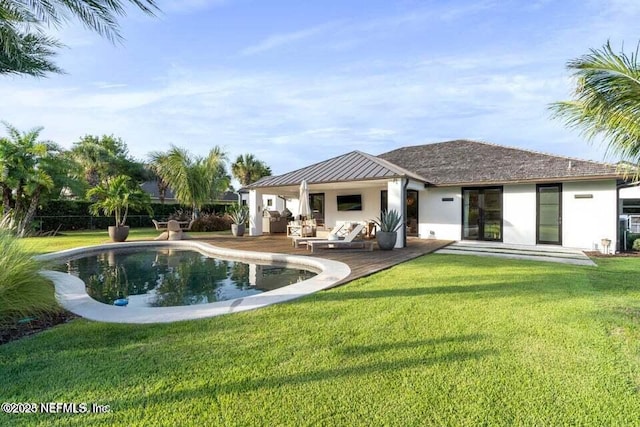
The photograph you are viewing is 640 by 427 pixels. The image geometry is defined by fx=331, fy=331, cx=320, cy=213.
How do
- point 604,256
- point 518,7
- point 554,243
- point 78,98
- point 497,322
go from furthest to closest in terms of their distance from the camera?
point 554,243
point 78,98
point 604,256
point 518,7
point 497,322

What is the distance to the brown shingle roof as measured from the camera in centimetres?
1380

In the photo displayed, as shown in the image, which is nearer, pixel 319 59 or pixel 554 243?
pixel 554 243

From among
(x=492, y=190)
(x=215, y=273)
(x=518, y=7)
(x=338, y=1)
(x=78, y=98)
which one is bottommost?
(x=215, y=273)

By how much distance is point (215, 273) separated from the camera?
992 centimetres

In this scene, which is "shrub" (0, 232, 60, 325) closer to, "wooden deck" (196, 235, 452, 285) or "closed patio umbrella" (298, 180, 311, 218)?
"wooden deck" (196, 235, 452, 285)

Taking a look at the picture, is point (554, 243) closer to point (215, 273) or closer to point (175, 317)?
point (215, 273)

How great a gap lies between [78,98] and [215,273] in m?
9.52

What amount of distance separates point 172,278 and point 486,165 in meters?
15.4

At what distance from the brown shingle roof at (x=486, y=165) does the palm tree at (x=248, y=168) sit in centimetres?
2299

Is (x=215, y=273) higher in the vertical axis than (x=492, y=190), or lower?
lower

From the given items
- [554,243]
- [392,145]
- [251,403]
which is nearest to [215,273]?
[251,403]

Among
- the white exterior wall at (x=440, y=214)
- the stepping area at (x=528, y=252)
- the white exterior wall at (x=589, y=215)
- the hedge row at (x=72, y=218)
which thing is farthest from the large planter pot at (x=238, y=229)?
the white exterior wall at (x=589, y=215)

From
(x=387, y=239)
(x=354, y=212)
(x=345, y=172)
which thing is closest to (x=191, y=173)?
(x=354, y=212)

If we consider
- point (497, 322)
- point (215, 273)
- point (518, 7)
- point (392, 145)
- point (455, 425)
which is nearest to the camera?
point (455, 425)
